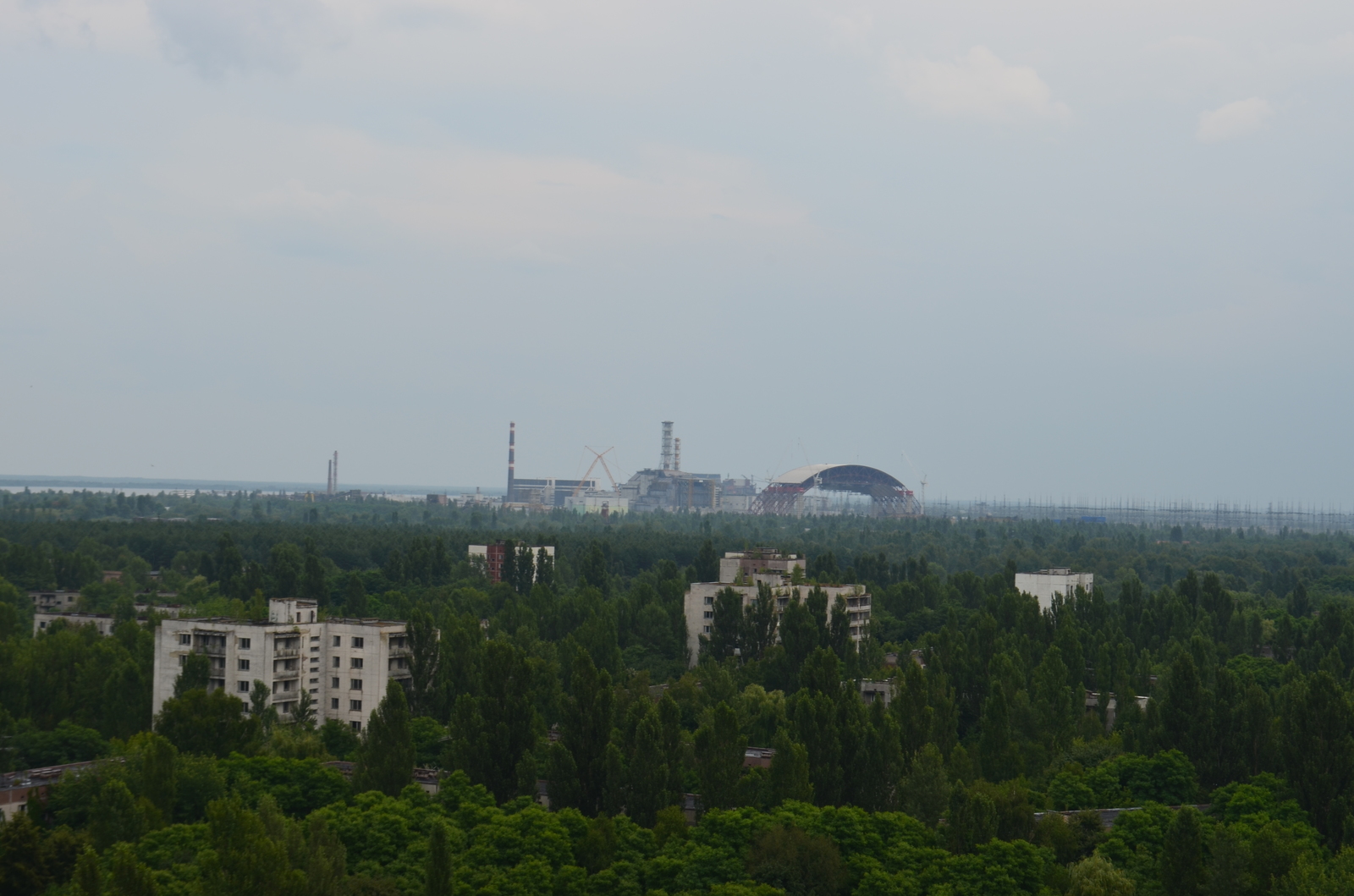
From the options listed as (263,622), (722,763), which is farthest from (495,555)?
(722,763)

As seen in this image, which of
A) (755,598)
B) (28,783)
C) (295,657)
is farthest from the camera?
(755,598)

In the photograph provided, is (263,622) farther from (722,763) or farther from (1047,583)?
(1047,583)

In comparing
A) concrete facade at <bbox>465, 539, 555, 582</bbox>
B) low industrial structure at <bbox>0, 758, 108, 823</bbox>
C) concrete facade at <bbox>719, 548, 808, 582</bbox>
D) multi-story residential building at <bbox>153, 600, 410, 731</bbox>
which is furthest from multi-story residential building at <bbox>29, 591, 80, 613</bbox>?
low industrial structure at <bbox>0, 758, 108, 823</bbox>

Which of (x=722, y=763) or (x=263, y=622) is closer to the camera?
(x=722, y=763)

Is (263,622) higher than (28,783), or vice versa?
(263,622)

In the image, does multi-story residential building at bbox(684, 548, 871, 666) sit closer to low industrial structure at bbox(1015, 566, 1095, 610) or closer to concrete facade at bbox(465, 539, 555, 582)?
concrete facade at bbox(465, 539, 555, 582)

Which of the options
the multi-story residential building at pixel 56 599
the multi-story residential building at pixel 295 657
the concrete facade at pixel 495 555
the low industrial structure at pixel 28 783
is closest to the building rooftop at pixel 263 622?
the multi-story residential building at pixel 295 657

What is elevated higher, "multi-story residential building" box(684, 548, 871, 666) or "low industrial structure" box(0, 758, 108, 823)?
"multi-story residential building" box(684, 548, 871, 666)
